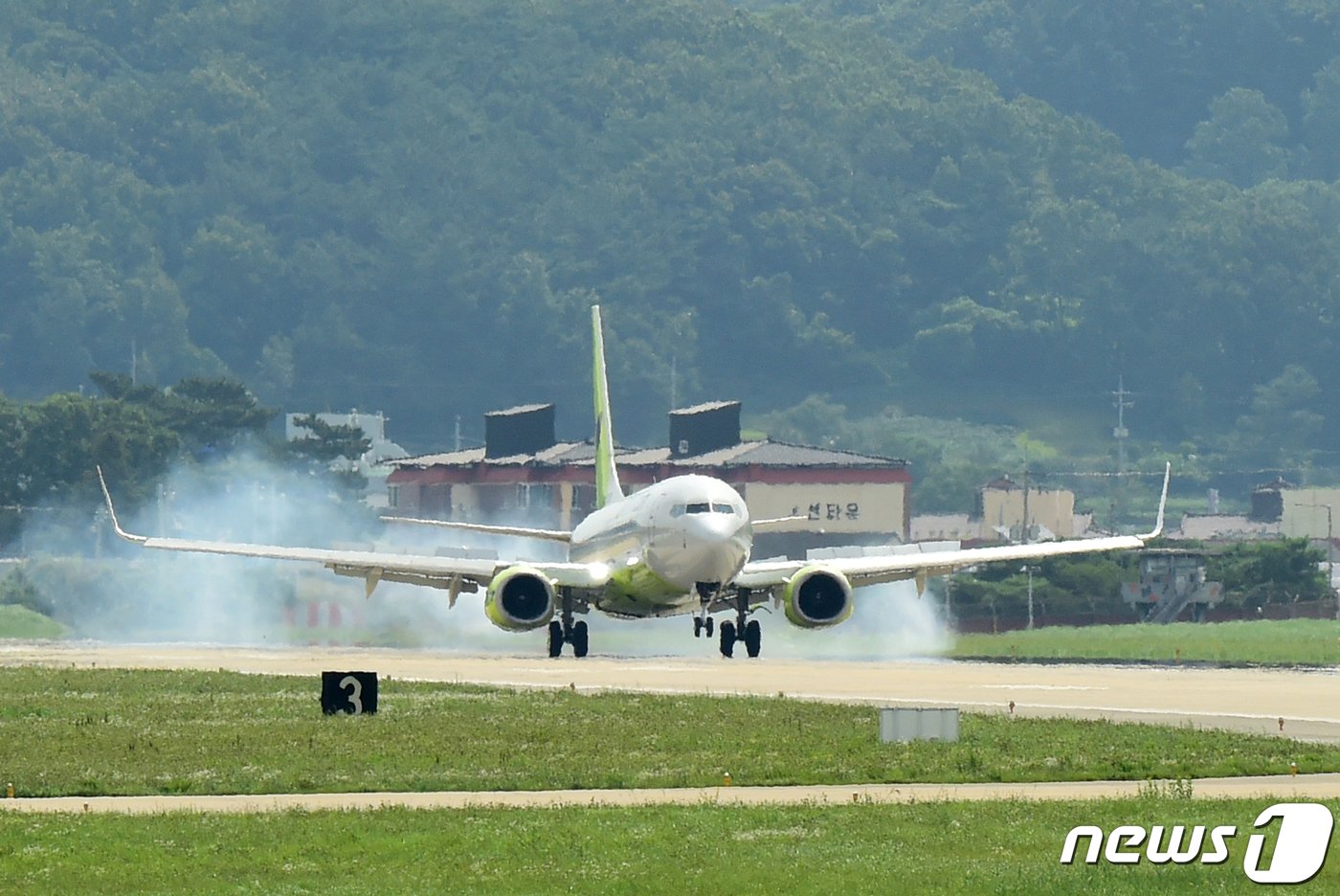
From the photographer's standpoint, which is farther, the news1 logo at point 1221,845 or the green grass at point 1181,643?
the green grass at point 1181,643

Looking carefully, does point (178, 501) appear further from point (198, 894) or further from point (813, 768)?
point (198, 894)

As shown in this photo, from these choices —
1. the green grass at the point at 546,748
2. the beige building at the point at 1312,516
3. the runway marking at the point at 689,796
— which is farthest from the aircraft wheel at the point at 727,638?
the beige building at the point at 1312,516

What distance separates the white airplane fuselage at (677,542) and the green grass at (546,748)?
1359 centimetres

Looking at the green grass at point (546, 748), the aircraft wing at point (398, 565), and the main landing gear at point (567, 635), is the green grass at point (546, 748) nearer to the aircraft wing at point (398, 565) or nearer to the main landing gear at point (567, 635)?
the aircraft wing at point (398, 565)

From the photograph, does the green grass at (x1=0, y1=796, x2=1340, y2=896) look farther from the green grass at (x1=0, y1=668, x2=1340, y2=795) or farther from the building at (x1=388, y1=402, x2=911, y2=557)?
the building at (x1=388, y1=402, x2=911, y2=557)

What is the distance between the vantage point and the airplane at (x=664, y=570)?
68.1 metres

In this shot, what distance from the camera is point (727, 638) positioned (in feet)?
242

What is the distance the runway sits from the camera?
51.8 metres

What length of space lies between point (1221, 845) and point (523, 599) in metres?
45.3

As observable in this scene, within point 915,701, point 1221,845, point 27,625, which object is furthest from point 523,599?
point 1221,845

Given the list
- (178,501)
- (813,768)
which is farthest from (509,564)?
(178,501)

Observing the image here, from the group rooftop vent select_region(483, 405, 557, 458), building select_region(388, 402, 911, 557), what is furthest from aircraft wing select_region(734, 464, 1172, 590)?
rooftop vent select_region(483, 405, 557, 458)

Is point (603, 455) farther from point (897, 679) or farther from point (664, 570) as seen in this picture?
point (897, 679)

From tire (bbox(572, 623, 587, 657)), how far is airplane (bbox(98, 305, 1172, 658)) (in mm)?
26
